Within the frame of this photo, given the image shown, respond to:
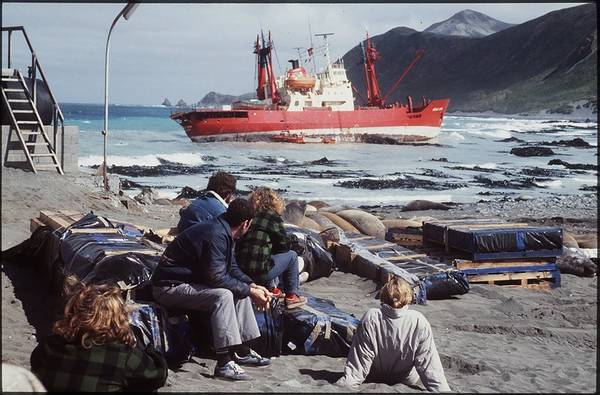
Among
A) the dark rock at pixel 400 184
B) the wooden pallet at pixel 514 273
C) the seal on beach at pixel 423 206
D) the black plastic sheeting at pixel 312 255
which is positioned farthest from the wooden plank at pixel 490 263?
the dark rock at pixel 400 184

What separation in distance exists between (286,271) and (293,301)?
0.20 metres

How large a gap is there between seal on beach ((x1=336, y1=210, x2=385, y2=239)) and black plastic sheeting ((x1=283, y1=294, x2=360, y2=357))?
15.7ft

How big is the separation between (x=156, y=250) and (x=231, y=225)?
57.5 inches

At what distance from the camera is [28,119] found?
33.9ft

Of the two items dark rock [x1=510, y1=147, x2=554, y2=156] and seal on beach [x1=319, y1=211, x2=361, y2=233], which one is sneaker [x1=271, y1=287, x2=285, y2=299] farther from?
dark rock [x1=510, y1=147, x2=554, y2=156]

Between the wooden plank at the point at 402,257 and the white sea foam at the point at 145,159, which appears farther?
the white sea foam at the point at 145,159

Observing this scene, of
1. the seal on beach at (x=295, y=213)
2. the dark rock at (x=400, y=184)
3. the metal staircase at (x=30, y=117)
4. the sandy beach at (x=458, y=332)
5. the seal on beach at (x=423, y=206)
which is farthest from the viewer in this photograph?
the dark rock at (x=400, y=184)

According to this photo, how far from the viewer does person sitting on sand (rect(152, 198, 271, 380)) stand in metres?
3.60

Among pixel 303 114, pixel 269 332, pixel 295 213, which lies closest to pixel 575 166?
pixel 303 114

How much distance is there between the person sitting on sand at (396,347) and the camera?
3.53m

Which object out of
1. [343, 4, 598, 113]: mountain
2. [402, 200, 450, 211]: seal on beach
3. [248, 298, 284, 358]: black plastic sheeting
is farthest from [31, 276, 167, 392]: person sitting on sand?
[343, 4, 598, 113]: mountain

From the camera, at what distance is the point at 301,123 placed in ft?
119

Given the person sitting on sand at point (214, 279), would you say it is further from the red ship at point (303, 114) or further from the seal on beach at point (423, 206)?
the red ship at point (303, 114)

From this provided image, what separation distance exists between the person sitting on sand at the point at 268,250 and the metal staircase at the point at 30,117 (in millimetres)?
6307
